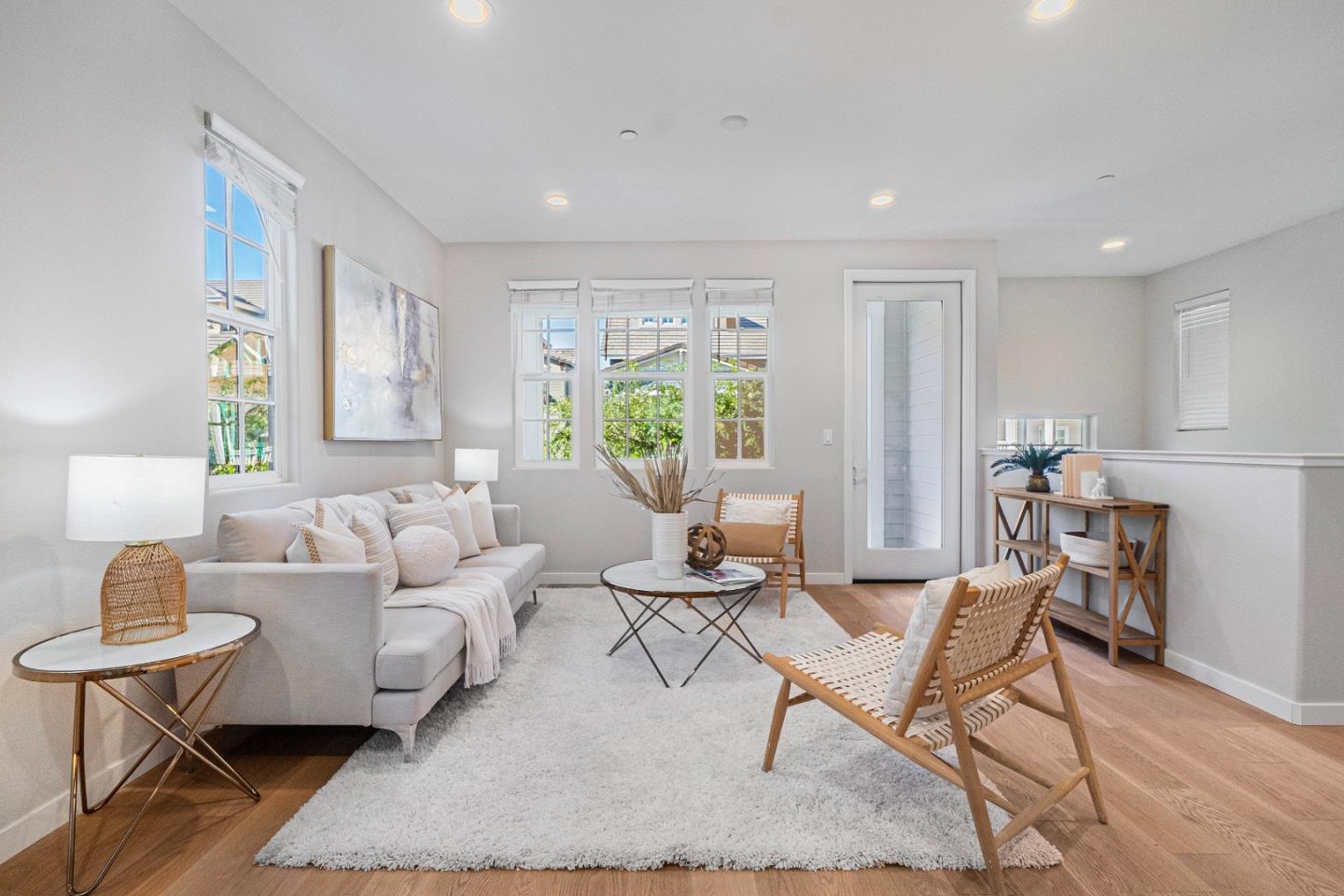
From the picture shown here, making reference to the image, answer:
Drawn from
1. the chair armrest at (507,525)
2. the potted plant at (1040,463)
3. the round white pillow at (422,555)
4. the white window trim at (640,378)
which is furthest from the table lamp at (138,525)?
the potted plant at (1040,463)

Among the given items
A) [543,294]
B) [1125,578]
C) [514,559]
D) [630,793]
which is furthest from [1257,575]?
[543,294]

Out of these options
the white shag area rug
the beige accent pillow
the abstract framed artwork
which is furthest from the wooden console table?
the abstract framed artwork

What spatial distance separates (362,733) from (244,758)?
1.21ft

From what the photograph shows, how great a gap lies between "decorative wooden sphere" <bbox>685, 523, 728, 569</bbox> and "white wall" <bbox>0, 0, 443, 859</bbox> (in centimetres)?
199

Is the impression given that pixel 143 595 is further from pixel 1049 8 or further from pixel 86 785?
pixel 1049 8

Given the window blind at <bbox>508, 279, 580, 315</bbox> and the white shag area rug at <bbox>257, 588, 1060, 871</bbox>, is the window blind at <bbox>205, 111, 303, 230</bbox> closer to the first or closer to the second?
the window blind at <bbox>508, 279, 580, 315</bbox>

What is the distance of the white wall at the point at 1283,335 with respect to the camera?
158 inches

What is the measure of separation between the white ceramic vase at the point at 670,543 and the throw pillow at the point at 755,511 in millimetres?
1291

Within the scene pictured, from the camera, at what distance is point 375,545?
2.55m

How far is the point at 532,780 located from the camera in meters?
1.88

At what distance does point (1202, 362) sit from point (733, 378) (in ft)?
13.5

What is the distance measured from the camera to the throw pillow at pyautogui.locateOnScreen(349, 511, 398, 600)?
2527mm

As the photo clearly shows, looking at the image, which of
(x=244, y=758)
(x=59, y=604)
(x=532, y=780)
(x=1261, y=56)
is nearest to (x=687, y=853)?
(x=532, y=780)

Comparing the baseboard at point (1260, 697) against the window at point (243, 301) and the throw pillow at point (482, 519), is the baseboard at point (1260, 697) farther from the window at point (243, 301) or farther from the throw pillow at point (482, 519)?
the window at point (243, 301)
